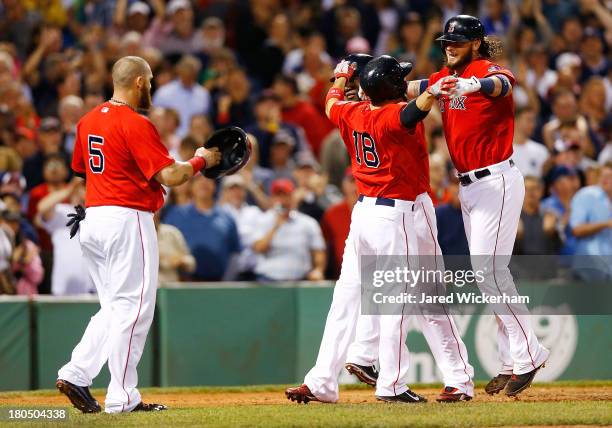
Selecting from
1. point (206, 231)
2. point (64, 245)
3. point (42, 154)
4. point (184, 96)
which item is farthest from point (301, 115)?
point (64, 245)

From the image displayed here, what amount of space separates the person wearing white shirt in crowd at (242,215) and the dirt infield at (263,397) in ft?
7.88

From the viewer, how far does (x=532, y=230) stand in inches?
503

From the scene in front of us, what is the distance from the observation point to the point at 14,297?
37.2ft

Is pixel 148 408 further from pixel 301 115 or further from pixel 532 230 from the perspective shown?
pixel 301 115

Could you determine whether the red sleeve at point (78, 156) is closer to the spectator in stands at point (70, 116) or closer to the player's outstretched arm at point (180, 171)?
the player's outstretched arm at point (180, 171)

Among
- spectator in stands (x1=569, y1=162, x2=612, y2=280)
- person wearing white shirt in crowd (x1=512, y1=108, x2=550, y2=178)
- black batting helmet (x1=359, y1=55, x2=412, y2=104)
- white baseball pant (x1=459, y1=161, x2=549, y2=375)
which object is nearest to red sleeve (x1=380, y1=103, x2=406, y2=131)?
black batting helmet (x1=359, y1=55, x2=412, y2=104)

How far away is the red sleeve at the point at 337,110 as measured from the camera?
335 inches

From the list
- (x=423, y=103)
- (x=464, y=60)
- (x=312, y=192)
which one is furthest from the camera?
(x=312, y=192)

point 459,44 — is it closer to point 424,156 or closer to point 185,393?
point 424,156

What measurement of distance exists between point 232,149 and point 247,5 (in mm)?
8972

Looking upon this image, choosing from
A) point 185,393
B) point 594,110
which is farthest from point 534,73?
point 185,393

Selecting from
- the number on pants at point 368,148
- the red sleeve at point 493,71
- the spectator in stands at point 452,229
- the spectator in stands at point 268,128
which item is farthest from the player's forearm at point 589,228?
the number on pants at point 368,148

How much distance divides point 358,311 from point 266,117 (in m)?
6.66

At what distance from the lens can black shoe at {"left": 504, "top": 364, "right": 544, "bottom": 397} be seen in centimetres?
858
